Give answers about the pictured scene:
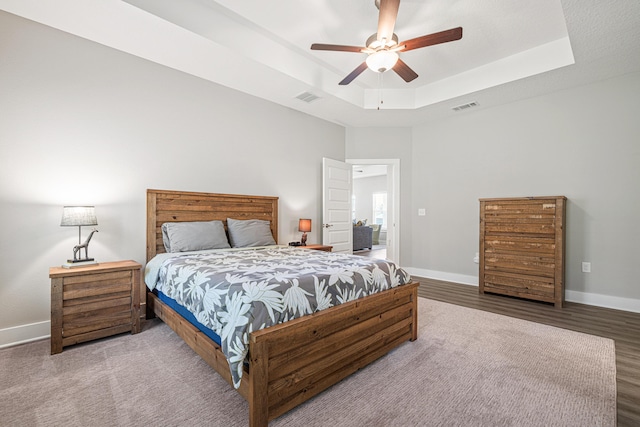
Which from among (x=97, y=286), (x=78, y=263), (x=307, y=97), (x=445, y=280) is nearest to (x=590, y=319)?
(x=445, y=280)

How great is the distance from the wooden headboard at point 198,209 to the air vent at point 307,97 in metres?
1.51

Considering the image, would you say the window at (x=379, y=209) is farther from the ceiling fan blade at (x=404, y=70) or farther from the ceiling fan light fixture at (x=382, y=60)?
the ceiling fan light fixture at (x=382, y=60)

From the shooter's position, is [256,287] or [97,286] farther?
[97,286]

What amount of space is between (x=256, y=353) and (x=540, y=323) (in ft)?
10.0

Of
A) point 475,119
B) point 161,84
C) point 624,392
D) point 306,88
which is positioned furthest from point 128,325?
point 475,119

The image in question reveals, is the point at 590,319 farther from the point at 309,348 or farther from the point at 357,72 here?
the point at 357,72

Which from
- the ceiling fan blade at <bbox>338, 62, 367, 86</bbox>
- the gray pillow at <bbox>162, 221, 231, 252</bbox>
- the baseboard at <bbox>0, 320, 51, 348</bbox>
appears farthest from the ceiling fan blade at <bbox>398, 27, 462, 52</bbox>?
the baseboard at <bbox>0, 320, 51, 348</bbox>

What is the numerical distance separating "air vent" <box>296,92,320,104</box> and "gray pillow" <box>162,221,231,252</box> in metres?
2.14

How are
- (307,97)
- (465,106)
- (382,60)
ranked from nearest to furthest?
(382,60) → (307,97) → (465,106)

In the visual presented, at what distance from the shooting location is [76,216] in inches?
98.8

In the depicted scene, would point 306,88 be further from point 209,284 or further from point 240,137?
point 209,284

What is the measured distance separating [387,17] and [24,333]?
4.03 metres

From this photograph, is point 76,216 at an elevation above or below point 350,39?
below

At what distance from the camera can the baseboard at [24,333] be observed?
2.44 m
